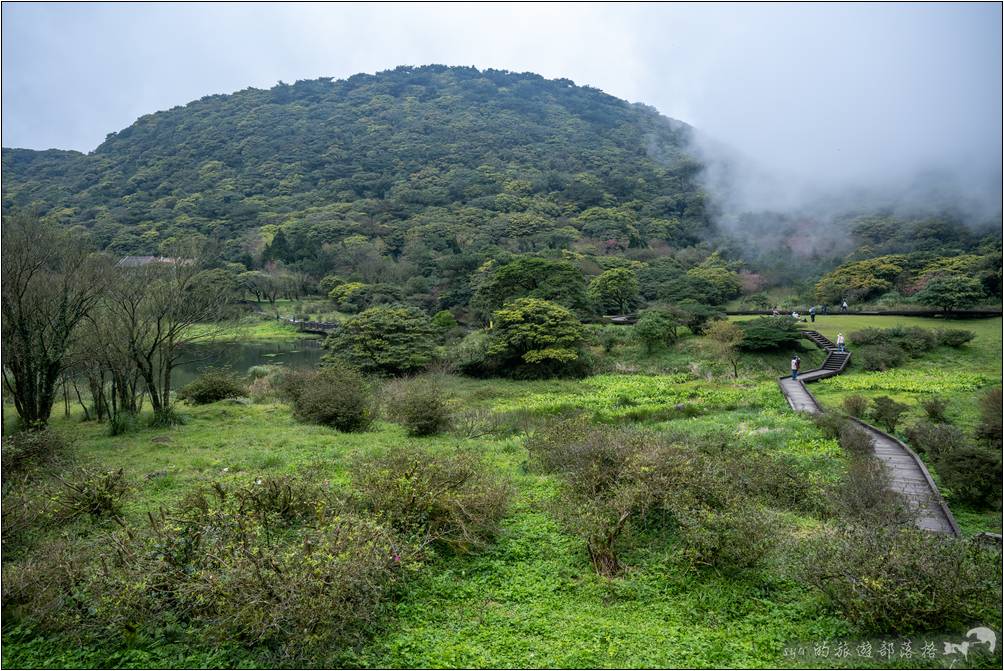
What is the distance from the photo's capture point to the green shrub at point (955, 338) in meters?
22.2

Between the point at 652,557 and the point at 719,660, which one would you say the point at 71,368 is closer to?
the point at 652,557

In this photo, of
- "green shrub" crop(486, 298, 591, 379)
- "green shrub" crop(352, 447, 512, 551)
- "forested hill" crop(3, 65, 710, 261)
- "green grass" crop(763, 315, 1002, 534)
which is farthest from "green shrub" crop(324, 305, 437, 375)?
"forested hill" crop(3, 65, 710, 261)

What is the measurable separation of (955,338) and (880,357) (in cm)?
415

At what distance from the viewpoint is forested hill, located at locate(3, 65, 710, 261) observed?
62.2 metres

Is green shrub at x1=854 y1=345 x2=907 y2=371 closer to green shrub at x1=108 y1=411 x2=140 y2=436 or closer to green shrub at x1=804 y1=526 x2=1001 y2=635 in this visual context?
green shrub at x1=804 y1=526 x2=1001 y2=635

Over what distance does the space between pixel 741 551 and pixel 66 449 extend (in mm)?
10839

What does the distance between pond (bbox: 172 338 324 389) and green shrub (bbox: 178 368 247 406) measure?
7858 millimetres

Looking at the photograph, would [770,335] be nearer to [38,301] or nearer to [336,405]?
[336,405]

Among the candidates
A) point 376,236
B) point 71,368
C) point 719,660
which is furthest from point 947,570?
point 376,236

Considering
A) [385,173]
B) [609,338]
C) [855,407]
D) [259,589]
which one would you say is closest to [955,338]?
[855,407]

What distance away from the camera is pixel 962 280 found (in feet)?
87.7

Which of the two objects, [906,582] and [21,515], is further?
[21,515]

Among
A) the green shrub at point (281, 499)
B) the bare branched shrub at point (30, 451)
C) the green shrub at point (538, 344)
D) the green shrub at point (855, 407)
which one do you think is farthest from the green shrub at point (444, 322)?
the green shrub at point (281, 499)

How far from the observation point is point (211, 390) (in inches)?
739
